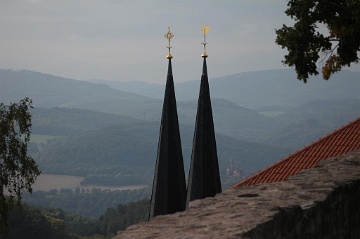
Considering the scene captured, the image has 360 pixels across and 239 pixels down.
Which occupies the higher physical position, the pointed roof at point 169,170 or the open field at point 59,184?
the pointed roof at point 169,170

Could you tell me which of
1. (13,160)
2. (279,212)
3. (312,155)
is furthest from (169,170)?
(279,212)

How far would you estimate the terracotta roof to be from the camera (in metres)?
19.8

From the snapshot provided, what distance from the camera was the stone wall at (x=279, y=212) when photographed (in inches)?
205

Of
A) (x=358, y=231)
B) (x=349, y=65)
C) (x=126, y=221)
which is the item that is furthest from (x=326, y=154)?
(x=126, y=221)

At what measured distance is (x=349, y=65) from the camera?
1404 centimetres

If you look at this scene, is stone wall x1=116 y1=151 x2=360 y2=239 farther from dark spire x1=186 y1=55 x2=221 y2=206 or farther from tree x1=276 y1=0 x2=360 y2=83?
dark spire x1=186 y1=55 x2=221 y2=206

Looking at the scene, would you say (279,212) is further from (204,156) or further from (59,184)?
(59,184)

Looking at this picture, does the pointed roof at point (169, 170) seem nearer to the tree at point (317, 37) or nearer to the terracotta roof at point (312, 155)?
the terracotta roof at point (312, 155)

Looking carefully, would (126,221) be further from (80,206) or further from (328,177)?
(328,177)

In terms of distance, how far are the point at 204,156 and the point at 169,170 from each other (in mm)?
1489


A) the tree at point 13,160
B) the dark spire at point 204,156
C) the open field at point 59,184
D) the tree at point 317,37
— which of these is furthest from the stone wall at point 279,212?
the open field at point 59,184

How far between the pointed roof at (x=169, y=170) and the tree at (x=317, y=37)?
40.2 feet

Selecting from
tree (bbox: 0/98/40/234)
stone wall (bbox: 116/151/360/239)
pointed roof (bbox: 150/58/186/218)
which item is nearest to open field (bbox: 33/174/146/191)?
pointed roof (bbox: 150/58/186/218)

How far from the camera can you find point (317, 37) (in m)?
13.6
